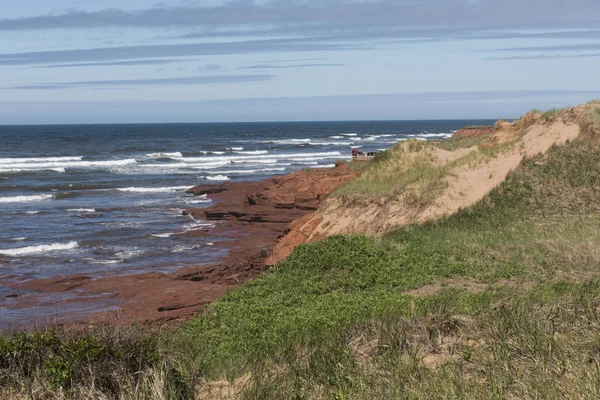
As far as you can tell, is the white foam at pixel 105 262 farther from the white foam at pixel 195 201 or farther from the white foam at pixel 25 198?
the white foam at pixel 25 198

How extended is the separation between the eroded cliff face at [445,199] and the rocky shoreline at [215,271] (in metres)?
1.85

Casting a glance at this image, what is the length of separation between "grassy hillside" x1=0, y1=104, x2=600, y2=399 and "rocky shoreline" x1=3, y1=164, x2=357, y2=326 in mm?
2265

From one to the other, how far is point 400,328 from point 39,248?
833 inches

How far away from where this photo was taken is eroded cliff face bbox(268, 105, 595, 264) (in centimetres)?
Answer: 2148

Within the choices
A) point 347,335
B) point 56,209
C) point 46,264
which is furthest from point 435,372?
point 56,209

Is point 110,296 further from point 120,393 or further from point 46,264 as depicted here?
point 120,393

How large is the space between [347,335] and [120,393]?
10.4ft

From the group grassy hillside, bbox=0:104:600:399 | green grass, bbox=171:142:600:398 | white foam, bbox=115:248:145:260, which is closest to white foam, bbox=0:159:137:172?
white foam, bbox=115:248:145:260

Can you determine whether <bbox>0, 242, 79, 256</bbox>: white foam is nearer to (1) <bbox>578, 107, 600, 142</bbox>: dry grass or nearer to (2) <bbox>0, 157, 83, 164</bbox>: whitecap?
(1) <bbox>578, 107, 600, 142</bbox>: dry grass

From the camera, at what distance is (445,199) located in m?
21.5

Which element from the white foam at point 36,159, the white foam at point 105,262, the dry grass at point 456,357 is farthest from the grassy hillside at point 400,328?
the white foam at point 36,159

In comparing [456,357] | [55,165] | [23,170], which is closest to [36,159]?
[55,165]

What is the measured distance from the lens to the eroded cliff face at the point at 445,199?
21.5m

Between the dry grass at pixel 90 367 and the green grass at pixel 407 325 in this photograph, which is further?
the dry grass at pixel 90 367
